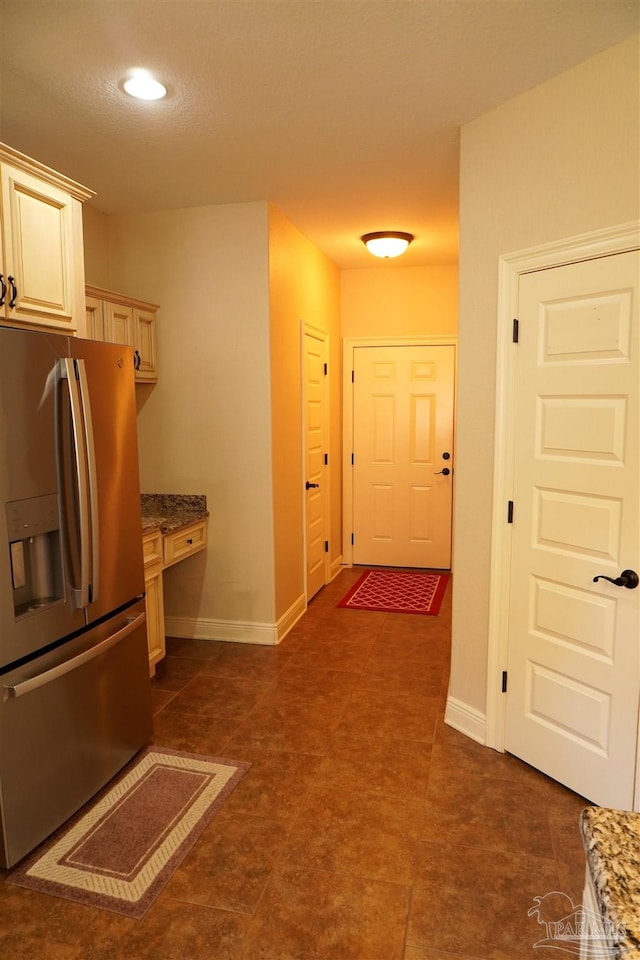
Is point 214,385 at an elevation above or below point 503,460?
above

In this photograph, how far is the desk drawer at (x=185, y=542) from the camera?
3.48 meters

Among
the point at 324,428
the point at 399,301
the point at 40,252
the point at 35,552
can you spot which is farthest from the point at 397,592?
the point at 40,252

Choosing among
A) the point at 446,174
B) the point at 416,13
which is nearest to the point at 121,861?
the point at 416,13

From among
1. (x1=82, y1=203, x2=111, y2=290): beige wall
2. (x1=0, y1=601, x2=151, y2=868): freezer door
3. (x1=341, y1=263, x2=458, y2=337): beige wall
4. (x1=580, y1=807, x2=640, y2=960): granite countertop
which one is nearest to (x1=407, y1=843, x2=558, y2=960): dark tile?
(x1=580, y1=807, x2=640, y2=960): granite countertop

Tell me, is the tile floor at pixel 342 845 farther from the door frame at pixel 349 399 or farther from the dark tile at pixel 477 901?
the door frame at pixel 349 399

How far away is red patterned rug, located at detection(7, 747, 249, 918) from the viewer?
1.96 meters

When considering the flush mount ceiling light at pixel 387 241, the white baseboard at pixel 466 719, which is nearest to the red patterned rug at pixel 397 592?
the white baseboard at pixel 466 719

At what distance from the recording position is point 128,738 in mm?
2598

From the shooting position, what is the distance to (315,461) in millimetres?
4895

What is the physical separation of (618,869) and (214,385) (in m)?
3.43

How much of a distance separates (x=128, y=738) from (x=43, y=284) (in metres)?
1.88

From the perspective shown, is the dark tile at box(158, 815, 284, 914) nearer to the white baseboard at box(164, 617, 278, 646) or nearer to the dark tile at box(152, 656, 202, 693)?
the dark tile at box(152, 656, 202, 693)

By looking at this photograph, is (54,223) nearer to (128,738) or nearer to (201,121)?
(201,121)

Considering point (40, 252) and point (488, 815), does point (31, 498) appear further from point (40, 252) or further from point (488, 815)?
point (488, 815)
